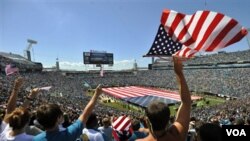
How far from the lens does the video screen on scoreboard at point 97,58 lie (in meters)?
78.0

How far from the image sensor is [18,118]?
12.5 feet

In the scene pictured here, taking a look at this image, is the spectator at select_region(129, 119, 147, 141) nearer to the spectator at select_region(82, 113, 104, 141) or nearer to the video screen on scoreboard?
the spectator at select_region(82, 113, 104, 141)

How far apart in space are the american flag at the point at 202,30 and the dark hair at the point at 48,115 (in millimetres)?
3140

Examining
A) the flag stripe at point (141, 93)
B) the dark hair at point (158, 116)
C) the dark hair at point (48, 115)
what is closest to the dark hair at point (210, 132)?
the dark hair at point (158, 116)

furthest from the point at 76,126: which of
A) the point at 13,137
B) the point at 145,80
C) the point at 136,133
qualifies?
the point at 145,80

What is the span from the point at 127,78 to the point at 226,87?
34.5 meters

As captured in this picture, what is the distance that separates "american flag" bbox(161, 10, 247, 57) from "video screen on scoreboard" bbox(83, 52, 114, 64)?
7184 cm

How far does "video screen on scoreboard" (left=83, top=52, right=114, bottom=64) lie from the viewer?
7800 centimetres

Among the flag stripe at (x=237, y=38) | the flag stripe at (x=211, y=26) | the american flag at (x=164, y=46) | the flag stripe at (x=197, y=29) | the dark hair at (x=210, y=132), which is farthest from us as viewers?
the american flag at (x=164, y=46)

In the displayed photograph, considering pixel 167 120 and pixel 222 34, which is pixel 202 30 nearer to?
pixel 222 34

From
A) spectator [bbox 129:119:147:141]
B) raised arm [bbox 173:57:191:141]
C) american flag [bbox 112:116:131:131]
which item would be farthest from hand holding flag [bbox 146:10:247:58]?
raised arm [bbox 173:57:191:141]

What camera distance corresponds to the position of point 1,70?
60.3 m

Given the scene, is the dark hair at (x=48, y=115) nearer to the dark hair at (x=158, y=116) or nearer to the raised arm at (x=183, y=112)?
the dark hair at (x=158, y=116)

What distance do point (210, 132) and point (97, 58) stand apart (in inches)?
3038
